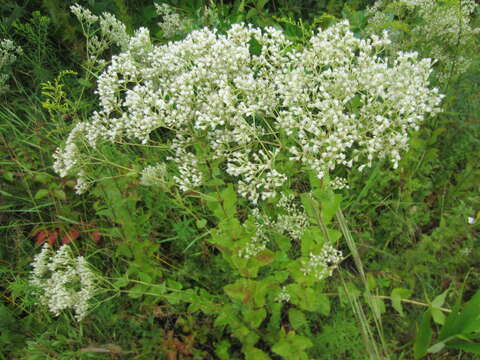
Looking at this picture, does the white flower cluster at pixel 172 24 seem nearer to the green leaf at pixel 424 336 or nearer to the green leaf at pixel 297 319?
the green leaf at pixel 297 319

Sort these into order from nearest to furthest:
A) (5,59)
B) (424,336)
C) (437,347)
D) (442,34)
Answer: (437,347)
(424,336)
(442,34)
(5,59)

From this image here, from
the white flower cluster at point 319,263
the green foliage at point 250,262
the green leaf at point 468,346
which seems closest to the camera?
the green leaf at point 468,346

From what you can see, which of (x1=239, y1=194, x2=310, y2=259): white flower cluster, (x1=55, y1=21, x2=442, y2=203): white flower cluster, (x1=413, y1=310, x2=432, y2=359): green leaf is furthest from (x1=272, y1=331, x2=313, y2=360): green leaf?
(x1=55, y1=21, x2=442, y2=203): white flower cluster

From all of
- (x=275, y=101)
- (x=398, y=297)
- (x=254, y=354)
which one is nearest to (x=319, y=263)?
(x=398, y=297)

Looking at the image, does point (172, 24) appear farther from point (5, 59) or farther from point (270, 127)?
point (270, 127)

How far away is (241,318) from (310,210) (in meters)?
0.89

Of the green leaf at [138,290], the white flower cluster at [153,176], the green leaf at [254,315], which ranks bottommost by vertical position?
the green leaf at [254,315]

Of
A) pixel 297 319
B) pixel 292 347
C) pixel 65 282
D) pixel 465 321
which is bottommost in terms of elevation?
pixel 465 321

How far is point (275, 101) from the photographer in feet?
7.28

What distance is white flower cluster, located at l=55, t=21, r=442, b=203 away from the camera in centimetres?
200

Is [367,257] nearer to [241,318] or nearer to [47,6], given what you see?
[241,318]

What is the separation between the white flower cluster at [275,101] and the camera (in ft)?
6.55

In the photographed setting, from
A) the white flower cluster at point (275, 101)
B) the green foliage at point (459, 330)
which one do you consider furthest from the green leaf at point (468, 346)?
the white flower cluster at point (275, 101)

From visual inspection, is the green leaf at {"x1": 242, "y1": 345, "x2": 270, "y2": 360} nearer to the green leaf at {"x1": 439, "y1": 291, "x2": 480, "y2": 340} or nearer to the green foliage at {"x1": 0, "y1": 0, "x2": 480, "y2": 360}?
the green foliage at {"x1": 0, "y1": 0, "x2": 480, "y2": 360}
